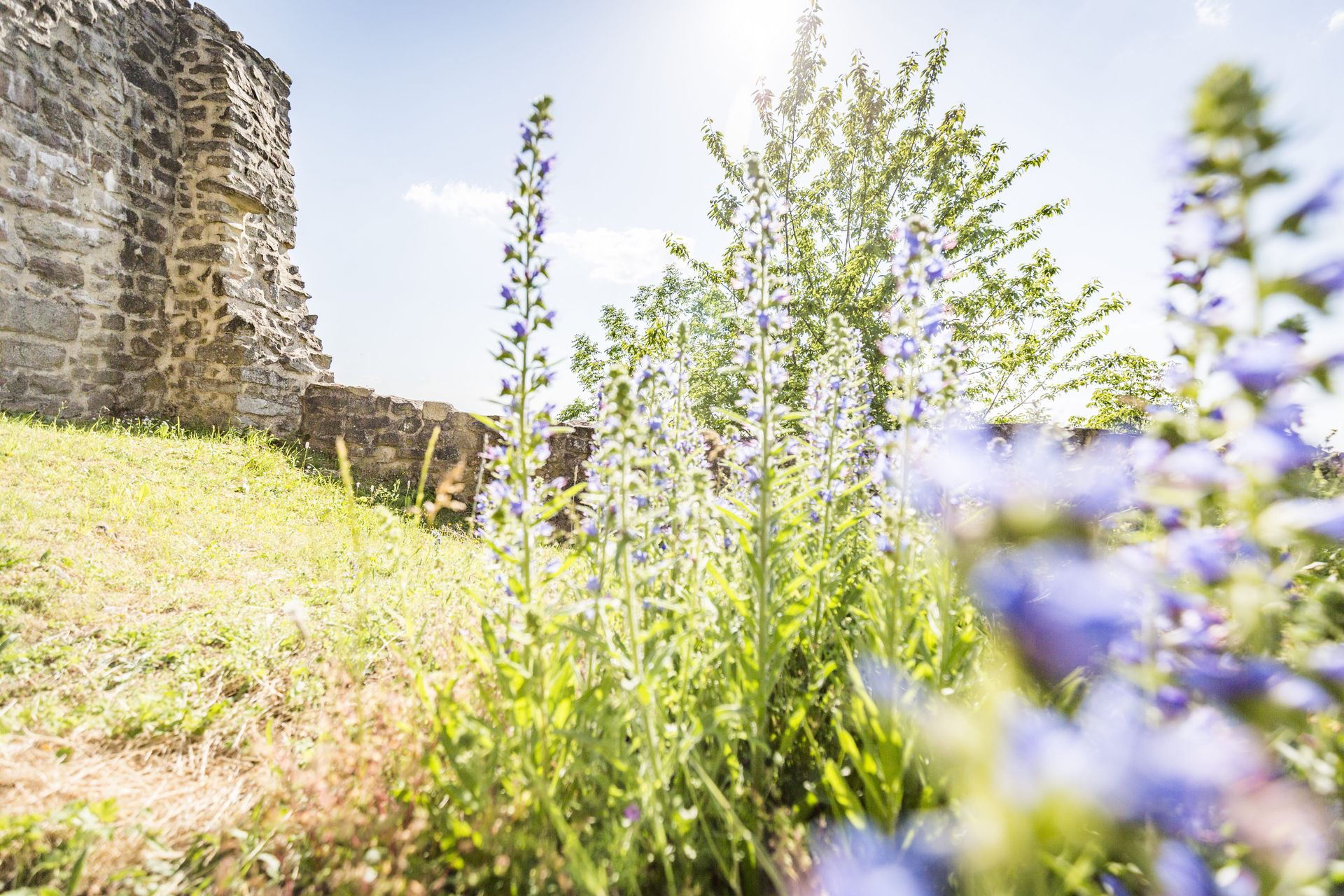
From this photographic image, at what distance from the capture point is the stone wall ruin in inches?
215

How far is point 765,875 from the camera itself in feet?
4.41

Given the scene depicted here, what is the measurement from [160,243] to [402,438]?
3750 mm

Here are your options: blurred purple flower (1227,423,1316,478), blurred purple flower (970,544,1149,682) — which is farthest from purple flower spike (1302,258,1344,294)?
blurred purple flower (970,544,1149,682)

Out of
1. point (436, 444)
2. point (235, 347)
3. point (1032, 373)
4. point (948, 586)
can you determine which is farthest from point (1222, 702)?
point (1032, 373)

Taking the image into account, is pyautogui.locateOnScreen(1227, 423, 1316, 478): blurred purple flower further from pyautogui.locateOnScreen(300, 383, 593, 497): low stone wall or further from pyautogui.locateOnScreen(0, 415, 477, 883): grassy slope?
pyautogui.locateOnScreen(300, 383, 593, 497): low stone wall

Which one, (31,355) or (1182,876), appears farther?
(31,355)

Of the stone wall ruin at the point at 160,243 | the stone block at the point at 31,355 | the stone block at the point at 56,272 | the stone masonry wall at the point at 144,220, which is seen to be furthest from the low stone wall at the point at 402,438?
the stone block at the point at 56,272

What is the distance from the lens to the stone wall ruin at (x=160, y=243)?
5.47 m

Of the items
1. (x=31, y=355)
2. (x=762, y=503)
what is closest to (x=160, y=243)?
(x=31, y=355)

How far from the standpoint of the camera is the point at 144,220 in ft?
21.5

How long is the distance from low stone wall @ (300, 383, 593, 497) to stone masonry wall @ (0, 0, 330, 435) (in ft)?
2.77

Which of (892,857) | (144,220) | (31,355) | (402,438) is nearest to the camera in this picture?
(892,857)

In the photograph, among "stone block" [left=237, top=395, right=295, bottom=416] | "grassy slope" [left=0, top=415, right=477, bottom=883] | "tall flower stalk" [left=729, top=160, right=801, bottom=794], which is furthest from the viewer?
"stone block" [left=237, top=395, right=295, bottom=416]

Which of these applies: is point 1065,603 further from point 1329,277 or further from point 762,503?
point 762,503
